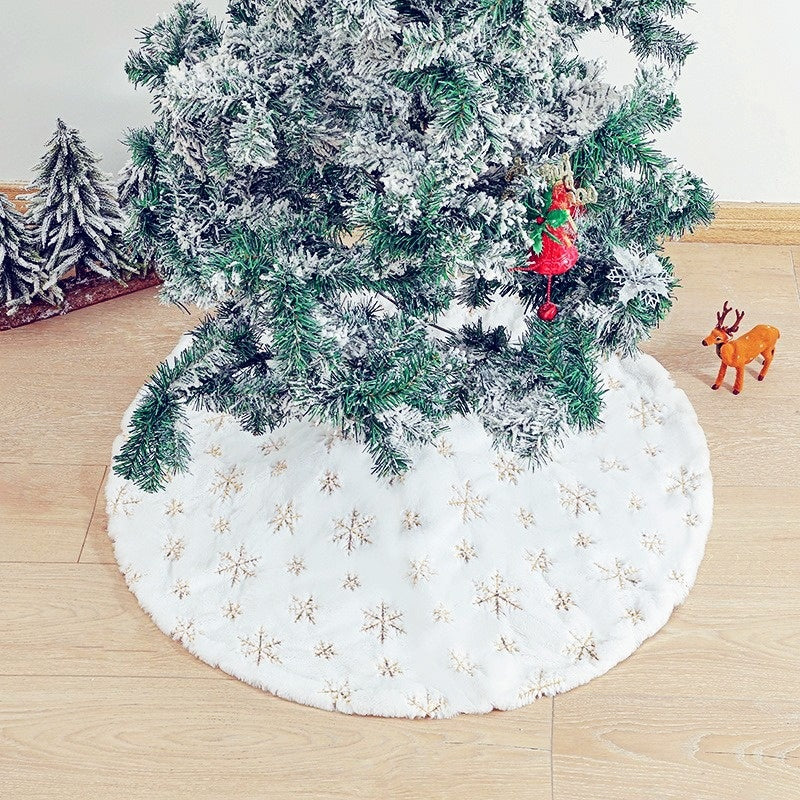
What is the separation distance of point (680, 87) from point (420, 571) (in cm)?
103

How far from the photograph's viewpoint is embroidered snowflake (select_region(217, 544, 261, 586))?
1.43 metres

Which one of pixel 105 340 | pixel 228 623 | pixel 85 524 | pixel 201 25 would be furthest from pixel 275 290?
pixel 105 340

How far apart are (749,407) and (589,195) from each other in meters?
0.69

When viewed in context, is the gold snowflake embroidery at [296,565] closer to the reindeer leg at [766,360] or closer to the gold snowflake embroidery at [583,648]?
the gold snowflake embroidery at [583,648]

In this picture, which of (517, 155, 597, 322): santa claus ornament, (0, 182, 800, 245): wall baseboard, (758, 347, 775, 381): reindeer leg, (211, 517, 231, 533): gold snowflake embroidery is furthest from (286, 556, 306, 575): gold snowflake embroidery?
(0, 182, 800, 245): wall baseboard

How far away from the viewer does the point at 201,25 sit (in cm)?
117

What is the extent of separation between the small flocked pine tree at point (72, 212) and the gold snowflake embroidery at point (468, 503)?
0.80 meters

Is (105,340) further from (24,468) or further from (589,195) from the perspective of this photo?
(589,195)

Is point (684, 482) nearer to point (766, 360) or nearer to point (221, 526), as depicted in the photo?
point (766, 360)

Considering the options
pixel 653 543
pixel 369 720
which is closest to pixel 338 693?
pixel 369 720

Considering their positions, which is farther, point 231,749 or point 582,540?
point 582,540

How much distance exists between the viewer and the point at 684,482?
5.04 ft

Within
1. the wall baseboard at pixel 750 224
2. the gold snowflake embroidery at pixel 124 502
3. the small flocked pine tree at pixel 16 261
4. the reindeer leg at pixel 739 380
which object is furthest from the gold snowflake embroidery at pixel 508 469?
the small flocked pine tree at pixel 16 261

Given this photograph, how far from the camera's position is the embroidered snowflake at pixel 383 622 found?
1.37 meters
